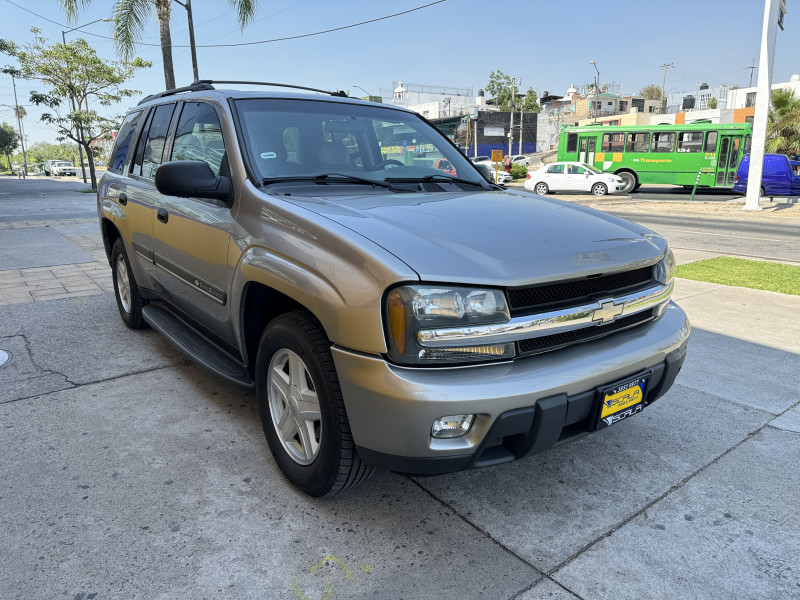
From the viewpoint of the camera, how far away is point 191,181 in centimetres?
281

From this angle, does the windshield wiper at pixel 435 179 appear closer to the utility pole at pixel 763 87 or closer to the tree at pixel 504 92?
the utility pole at pixel 763 87

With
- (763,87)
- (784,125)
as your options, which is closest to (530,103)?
(784,125)

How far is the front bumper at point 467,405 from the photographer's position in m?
2.01

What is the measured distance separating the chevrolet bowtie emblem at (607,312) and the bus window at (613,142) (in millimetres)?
26288

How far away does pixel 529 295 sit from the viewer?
2211 mm

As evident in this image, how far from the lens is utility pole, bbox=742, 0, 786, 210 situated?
16234 millimetres

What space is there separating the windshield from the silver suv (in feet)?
0.04

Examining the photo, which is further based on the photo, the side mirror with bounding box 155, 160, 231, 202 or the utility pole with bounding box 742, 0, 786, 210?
the utility pole with bounding box 742, 0, 786, 210

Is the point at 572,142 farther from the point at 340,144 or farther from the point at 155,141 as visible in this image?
the point at 340,144

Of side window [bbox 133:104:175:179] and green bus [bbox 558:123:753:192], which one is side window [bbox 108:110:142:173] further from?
green bus [bbox 558:123:753:192]

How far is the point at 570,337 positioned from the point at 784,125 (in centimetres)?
3421

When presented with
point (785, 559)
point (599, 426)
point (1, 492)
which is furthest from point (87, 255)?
point (785, 559)

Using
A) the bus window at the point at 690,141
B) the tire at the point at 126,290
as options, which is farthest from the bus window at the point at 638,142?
the tire at the point at 126,290

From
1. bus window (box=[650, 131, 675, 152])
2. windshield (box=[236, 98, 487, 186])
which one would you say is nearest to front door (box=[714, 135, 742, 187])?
bus window (box=[650, 131, 675, 152])
